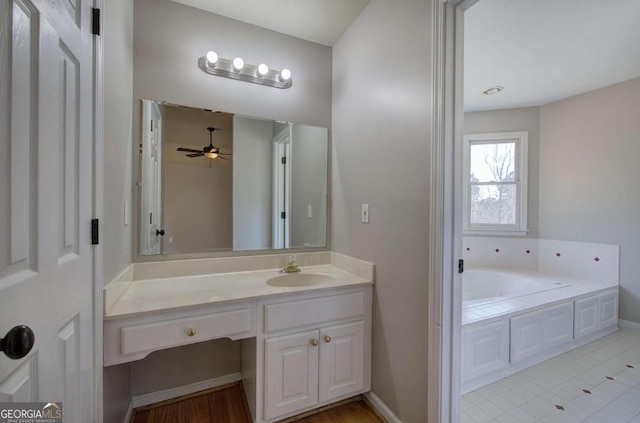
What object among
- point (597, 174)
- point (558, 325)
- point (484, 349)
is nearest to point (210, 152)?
point (484, 349)

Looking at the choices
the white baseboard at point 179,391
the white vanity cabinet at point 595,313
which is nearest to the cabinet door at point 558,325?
the white vanity cabinet at point 595,313

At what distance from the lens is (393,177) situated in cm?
153

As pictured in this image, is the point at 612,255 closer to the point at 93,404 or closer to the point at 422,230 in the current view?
the point at 422,230

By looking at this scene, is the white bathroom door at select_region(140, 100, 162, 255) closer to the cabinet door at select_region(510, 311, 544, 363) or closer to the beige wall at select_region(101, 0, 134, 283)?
the beige wall at select_region(101, 0, 134, 283)

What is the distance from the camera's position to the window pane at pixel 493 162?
3.38 m

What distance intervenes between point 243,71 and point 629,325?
172 inches

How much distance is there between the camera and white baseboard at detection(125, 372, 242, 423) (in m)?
1.63

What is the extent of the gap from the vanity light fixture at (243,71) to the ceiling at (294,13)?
29 centimetres

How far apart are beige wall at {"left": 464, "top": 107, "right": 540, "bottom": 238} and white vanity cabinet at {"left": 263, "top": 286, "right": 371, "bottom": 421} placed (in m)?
2.90

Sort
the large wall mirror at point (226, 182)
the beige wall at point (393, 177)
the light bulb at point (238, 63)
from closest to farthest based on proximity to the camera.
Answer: the beige wall at point (393, 177) → the large wall mirror at point (226, 182) → the light bulb at point (238, 63)

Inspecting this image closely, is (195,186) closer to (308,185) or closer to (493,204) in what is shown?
(308,185)

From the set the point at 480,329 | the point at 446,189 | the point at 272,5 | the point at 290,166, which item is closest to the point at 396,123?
the point at 446,189

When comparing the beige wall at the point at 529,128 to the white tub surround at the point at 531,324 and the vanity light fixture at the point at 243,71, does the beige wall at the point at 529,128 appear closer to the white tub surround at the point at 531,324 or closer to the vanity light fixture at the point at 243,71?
the white tub surround at the point at 531,324

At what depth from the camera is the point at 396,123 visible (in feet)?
4.94
